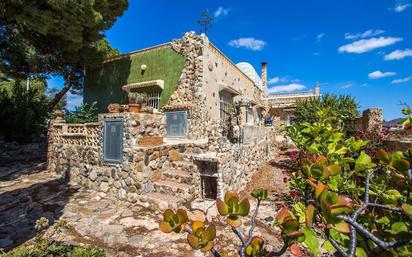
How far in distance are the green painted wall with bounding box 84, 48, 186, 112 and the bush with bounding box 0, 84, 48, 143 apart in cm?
376

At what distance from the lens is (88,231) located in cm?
478

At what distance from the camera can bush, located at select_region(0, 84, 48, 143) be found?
12508 millimetres

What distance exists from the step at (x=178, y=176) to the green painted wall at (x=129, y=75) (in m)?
7.09

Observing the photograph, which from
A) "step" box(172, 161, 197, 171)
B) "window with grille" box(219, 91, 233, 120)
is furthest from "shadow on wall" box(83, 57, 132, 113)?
"step" box(172, 161, 197, 171)

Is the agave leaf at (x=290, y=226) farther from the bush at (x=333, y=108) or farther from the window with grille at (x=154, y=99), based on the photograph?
the window with grille at (x=154, y=99)

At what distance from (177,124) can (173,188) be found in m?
6.95

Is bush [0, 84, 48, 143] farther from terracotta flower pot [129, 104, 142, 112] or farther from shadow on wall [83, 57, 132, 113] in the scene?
terracotta flower pot [129, 104, 142, 112]

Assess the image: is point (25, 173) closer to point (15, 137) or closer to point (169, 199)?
point (15, 137)

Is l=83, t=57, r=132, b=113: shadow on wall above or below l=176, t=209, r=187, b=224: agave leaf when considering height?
above

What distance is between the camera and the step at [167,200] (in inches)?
229

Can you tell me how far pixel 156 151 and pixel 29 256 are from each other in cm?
478

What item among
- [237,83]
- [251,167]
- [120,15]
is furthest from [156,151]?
[237,83]

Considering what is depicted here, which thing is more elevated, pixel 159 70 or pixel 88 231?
pixel 159 70

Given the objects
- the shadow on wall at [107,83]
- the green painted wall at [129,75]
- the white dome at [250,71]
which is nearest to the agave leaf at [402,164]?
the green painted wall at [129,75]
